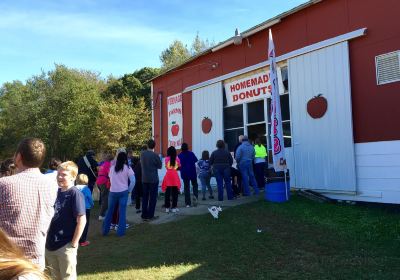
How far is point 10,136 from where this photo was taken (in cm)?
4122

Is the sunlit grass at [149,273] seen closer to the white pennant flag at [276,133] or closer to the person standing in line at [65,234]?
the person standing in line at [65,234]

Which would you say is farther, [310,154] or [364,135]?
[310,154]

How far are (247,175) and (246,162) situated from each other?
1.57 ft

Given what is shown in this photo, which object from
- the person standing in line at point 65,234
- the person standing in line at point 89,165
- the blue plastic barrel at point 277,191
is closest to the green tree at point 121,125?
the person standing in line at point 89,165

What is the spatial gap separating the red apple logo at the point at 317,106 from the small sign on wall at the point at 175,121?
693 centimetres

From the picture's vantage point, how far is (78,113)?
3522cm

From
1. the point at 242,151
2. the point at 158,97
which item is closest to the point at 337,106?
the point at 242,151

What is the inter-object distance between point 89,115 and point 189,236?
28489 mm

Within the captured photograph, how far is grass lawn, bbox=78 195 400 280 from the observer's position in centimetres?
601

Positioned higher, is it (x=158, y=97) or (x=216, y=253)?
(x=158, y=97)

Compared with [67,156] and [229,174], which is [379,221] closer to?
[229,174]

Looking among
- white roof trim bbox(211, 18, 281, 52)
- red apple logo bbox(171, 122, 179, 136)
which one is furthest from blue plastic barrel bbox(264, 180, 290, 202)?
red apple logo bbox(171, 122, 179, 136)

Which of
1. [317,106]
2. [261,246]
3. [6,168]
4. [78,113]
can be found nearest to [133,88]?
[78,113]

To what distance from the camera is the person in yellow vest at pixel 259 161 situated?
11875 mm
